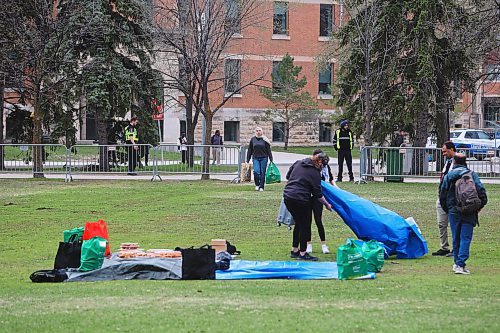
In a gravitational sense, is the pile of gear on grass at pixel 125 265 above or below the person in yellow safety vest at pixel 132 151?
below

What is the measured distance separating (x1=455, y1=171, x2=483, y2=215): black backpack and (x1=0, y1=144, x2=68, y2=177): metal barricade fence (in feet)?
71.6

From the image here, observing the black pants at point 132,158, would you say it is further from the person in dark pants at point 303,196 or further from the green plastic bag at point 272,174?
the person in dark pants at point 303,196

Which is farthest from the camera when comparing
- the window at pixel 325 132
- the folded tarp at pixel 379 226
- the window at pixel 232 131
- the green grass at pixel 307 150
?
the window at pixel 325 132

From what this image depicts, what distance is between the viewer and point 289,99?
198 feet

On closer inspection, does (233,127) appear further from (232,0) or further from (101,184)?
(101,184)

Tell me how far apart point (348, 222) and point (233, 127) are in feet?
161

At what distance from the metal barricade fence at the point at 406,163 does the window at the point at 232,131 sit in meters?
32.3

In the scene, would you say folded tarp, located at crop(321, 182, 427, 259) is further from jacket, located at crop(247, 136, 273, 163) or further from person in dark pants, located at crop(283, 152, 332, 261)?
jacket, located at crop(247, 136, 273, 163)

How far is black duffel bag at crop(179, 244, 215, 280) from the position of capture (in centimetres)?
1311

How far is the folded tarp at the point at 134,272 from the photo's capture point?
1328 centimetres

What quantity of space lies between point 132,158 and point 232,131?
1224 inches

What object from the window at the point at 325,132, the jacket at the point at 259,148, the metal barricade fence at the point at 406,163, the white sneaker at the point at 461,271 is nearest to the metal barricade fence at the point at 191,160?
the metal barricade fence at the point at 406,163

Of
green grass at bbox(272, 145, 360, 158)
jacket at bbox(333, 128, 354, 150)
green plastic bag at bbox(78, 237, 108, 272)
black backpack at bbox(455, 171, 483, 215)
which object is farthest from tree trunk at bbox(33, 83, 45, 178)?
green grass at bbox(272, 145, 360, 158)

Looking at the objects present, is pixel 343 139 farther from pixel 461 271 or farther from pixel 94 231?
pixel 461 271
